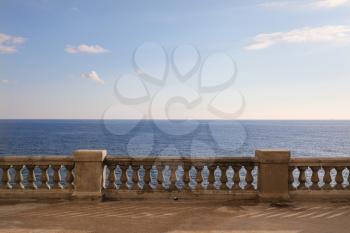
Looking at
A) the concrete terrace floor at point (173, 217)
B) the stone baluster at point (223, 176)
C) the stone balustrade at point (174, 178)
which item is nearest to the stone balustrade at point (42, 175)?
the stone balustrade at point (174, 178)

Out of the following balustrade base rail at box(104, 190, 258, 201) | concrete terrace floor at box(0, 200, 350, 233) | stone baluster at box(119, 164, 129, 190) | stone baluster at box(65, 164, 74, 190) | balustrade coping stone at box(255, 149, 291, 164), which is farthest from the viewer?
stone baluster at box(119, 164, 129, 190)

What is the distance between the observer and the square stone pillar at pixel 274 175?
9.47m

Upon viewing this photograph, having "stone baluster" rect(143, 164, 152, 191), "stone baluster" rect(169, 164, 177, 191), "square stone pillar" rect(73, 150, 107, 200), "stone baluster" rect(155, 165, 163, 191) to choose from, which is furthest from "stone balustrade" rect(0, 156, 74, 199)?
"stone baluster" rect(169, 164, 177, 191)

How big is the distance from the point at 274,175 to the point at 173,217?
9.35 ft

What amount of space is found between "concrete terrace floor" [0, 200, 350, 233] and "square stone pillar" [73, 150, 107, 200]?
0.30 meters

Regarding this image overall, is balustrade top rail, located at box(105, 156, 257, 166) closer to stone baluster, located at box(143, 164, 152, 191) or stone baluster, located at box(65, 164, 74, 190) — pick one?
stone baluster, located at box(143, 164, 152, 191)

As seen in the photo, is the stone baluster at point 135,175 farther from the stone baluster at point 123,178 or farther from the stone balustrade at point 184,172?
the stone baluster at point 123,178

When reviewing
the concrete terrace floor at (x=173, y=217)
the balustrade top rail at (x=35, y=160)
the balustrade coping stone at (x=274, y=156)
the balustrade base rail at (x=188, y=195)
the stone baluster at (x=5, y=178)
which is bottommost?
the concrete terrace floor at (x=173, y=217)

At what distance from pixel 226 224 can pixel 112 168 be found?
341cm

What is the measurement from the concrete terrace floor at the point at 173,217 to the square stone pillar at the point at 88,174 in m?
0.30

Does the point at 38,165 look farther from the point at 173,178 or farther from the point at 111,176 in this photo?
the point at 173,178

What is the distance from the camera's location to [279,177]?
9531mm

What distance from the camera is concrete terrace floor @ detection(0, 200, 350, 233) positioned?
7367mm

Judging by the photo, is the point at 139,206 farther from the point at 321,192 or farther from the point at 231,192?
the point at 321,192
